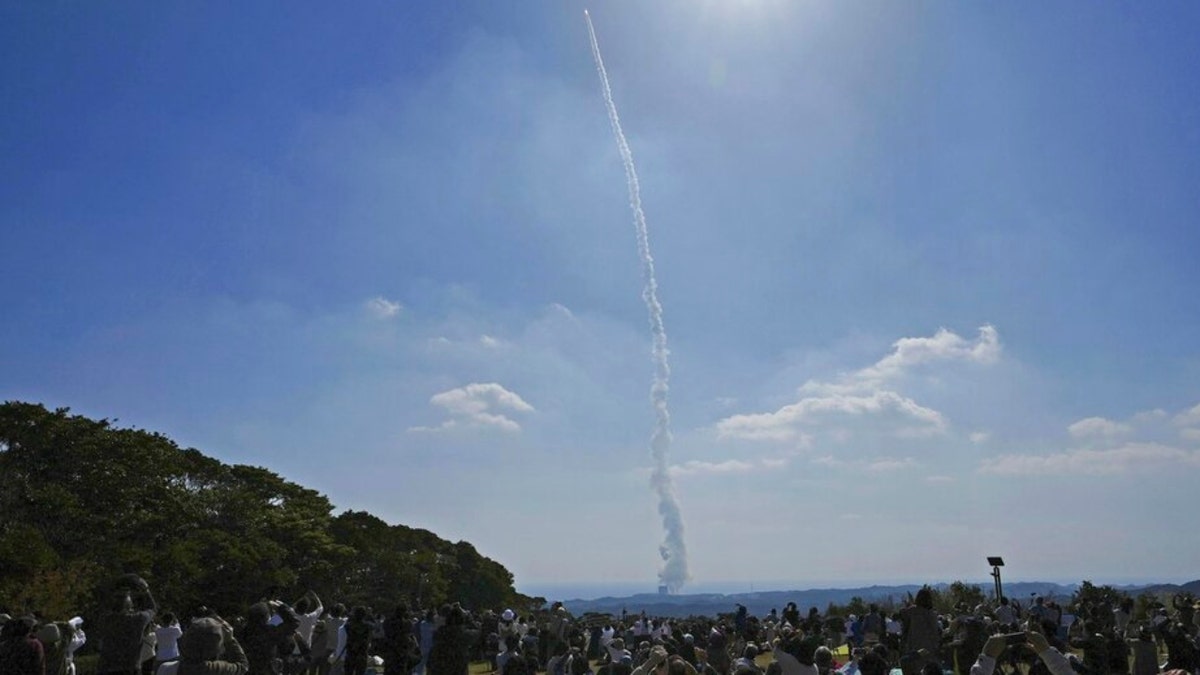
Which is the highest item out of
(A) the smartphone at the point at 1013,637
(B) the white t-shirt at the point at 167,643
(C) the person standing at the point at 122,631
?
(A) the smartphone at the point at 1013,637

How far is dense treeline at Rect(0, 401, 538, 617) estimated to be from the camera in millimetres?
25156

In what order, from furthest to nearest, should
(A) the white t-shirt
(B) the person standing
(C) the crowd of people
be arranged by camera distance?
(A) the white t-shirt < (B) the person standing < (C) the crowd of people

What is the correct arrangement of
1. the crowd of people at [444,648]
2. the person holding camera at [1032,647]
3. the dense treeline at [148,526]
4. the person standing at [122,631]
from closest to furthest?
1. the person holding camera at [1032,647]
2. the crowd of people at [444,648]
3. the person standing at [122,631]
4. the dense treeline at [148,526]

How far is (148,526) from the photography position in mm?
30469

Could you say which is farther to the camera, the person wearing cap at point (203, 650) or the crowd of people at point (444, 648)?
the crowd of people at point (444, 648)

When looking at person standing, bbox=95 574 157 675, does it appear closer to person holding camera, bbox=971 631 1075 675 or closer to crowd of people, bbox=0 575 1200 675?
crowd of people, bbox=0 575 1200 675

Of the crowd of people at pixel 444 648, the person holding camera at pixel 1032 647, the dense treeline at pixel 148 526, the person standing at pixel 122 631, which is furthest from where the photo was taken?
the dense treeline at pixel 148 526

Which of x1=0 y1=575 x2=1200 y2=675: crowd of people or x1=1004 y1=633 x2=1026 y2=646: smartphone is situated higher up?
x1=1004 y1=633 x2=1026 y2=646: smartphone

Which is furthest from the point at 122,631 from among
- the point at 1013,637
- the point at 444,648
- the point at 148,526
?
the point at 148,526

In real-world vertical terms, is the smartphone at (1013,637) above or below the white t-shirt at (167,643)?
above

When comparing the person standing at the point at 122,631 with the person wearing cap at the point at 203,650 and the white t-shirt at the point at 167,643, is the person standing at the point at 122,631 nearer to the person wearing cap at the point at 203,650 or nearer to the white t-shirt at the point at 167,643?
the person wearing cap at the point at 203,650

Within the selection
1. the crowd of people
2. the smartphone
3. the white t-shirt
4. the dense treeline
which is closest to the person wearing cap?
the crowd of people

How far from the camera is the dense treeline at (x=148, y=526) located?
2516 centimetres

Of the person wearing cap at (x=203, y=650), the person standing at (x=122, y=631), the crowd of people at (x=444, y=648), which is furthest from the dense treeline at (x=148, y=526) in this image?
the person wearing cap at (x=203, y=650)
